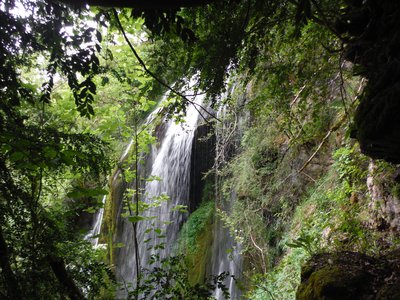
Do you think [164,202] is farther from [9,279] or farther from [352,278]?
[352,278]

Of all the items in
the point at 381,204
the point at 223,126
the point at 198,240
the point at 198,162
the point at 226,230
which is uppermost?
the point at 223,126

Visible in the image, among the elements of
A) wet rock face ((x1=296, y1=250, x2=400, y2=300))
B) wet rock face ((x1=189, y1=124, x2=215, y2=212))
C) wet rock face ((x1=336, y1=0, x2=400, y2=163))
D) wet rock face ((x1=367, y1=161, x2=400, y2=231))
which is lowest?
wet rock face ((x1=296, y1=250, x2=400, y2=300))

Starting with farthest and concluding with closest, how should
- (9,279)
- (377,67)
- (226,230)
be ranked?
(226,230) → (9,279) → (377,67)

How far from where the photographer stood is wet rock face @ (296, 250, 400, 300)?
7.20ft

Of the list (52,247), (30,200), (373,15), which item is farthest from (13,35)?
(373,15)

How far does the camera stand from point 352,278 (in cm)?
230

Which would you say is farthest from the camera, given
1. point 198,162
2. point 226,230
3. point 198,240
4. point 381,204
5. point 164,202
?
point 164,202

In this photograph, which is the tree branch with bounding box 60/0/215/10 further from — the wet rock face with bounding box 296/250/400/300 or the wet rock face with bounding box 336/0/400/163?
the wet rock face with bounding box 296/250/400/300

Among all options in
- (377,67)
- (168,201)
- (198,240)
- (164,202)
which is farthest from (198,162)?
(377,67)

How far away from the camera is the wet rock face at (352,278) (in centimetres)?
220

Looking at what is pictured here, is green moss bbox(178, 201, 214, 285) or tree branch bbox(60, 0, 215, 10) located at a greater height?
tree branch bbox(60, 0, 215, 10)

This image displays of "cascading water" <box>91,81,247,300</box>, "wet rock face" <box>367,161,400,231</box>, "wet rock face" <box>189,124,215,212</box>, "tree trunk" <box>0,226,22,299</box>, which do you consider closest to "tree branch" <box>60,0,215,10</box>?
"tree trunk" <box>0,226,22,299</box>

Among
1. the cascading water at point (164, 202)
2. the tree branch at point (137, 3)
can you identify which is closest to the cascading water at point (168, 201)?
the cascading water at point (164, 202)

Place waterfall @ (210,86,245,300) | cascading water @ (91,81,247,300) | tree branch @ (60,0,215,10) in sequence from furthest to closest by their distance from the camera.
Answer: cascading water @ (91,81,247,300), waterfall @ (210,86,245,300), tree branch @ (60,0,215,10)
